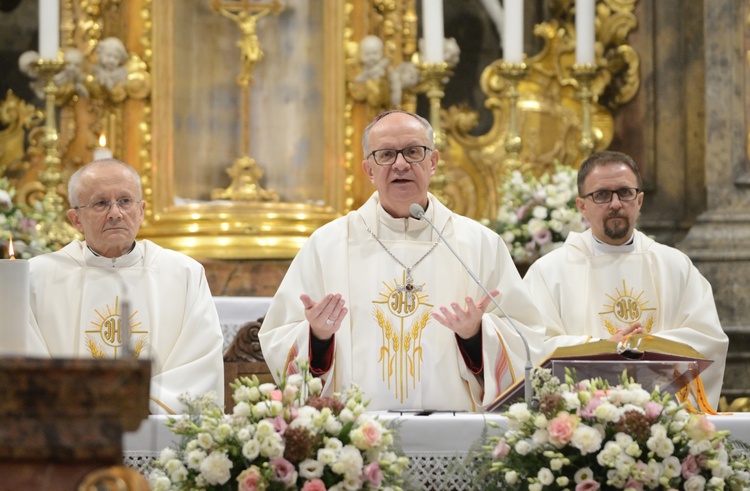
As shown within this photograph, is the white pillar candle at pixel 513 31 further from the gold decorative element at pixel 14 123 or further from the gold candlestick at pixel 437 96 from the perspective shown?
the gold decorative element at pixel 14 123

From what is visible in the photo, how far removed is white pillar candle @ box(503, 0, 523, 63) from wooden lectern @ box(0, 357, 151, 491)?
5.24m

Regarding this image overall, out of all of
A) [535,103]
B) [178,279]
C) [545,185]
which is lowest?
[178,279]

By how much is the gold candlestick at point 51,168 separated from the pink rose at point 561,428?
4.14 meters

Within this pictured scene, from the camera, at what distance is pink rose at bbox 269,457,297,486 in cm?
387

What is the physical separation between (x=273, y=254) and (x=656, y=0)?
264 centimetres

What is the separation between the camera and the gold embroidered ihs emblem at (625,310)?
20.0ft

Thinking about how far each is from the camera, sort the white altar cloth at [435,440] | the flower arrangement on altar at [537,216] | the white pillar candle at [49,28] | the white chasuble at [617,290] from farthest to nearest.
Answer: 1. the white pillar candle at [49,28]
2. the flower arrangement on altar at [537,216]
3. the white chasuble at [617,290]
4. the white altar cloth at [435,440]

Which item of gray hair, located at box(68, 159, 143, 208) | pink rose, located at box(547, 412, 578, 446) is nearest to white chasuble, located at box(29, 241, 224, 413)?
gray hair, located at box(68, 159, 143, 208)

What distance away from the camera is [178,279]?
18.8 feet

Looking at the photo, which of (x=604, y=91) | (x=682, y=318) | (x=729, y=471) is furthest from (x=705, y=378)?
(x=604, y=91)

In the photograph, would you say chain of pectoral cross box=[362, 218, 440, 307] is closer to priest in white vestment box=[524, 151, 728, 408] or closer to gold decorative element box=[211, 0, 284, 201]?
priest in white vestment box=[524, 151, 728, 408]

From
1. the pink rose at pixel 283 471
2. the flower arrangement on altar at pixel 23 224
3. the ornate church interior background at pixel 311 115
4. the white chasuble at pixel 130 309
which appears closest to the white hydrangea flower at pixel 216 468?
the pink rose at pixel 283 471

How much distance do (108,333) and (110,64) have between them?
8.19ft

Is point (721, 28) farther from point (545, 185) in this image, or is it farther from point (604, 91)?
point (545, 185)
